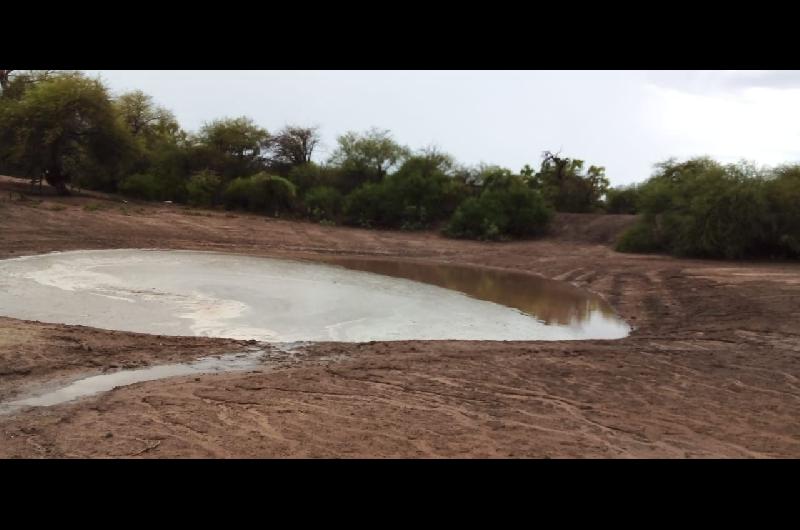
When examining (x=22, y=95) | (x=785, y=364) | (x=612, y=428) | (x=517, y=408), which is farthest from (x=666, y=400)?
(x=22, y=95)

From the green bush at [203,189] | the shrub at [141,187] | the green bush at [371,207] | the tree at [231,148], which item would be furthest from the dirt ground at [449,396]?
the tree at [231,148]

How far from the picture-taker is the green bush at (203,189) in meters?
31.3

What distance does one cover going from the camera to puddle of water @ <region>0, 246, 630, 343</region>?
10.4m

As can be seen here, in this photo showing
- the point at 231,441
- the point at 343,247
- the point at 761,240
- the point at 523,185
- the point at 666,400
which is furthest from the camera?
the point at 523,185

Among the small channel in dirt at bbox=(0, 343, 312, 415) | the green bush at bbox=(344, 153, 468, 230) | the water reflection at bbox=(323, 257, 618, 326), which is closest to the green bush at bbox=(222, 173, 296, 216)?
the green bush at bbox=(344, 153, 468, 230)

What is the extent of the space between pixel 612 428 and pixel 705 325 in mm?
7044

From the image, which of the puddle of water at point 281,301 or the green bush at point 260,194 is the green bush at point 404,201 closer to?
the green bush at point 260,194

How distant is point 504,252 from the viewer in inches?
1028

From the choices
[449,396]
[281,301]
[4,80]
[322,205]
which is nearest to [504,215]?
[322,205]

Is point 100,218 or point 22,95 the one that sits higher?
point 22,95

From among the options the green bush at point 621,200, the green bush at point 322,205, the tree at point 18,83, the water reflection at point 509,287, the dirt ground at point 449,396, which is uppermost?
the tree at point 18,83

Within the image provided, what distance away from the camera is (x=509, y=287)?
18.0 meters

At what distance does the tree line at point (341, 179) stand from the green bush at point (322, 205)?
6cm

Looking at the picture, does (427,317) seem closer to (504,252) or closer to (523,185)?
(504,252)
